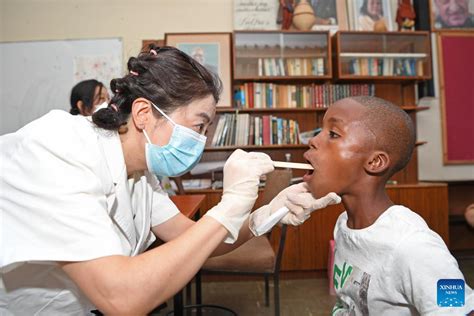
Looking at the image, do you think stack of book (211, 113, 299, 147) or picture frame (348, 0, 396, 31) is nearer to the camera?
stack of book (211, 113, 299, 147)

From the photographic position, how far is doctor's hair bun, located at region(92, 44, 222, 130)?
3.60 ft

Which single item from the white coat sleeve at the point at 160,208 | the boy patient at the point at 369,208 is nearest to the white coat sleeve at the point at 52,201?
the white coat sleeve at the point at 160,208

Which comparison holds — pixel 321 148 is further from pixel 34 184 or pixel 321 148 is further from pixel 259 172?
pixel 34 184

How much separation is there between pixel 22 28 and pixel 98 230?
12.7 ft

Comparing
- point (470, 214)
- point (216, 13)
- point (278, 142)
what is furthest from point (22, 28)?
point (470, 214)

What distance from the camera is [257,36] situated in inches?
141

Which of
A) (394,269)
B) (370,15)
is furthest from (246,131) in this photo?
(394,269)

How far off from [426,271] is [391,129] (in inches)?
14.6

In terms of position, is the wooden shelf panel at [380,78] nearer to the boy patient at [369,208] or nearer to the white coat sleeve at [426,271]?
the boy patient at [369,208]

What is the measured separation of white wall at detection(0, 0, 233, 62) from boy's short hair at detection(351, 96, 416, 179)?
3.05 metres

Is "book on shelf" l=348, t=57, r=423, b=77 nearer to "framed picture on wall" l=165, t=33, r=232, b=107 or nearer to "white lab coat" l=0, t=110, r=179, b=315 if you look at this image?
"framed picture on wall" l=165, t=33, r=232, b=107

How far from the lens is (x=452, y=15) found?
3.90 metres

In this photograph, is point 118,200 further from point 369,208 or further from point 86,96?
point 86,96

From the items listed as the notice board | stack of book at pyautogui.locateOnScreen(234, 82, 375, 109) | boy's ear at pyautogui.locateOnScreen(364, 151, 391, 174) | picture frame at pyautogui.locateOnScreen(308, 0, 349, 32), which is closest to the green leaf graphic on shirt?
boy's ear at pyautogui.locateOnScreen(364, 151, 391, 174)
